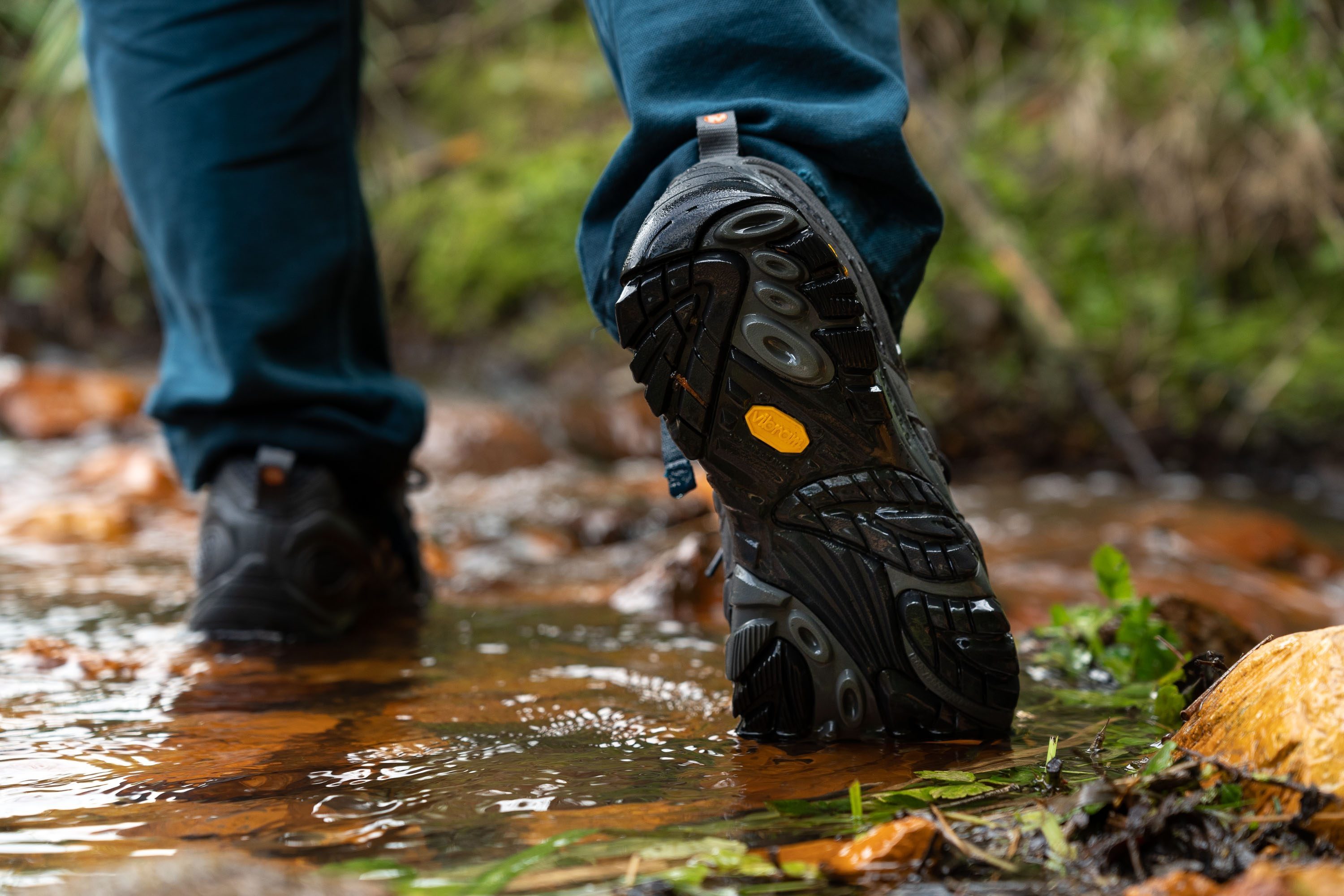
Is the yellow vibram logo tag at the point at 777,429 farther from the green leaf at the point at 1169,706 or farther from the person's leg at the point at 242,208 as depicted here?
the person's leg at the point at 242,208

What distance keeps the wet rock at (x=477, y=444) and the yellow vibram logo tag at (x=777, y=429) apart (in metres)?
3.23

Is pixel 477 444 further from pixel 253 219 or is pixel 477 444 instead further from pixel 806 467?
pixel 806 467

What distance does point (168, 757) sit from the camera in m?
1.04

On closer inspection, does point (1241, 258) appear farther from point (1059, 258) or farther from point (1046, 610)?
point (1046, 610)

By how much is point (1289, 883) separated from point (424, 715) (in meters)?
0.85

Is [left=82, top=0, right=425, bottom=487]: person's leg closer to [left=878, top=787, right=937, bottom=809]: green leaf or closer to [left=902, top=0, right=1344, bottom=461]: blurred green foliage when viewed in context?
[left=878, top=787, right=937, bottom=809]: green leaf

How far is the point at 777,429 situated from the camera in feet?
3.38

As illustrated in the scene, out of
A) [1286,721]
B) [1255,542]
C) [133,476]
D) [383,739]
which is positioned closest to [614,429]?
[133,476]

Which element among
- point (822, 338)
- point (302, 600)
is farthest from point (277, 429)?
point (822, 338)

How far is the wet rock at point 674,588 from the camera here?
1961mm

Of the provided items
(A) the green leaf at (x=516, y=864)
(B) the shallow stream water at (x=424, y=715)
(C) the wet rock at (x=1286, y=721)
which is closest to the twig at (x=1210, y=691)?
(C) the wet rock at (x=1286, y=721)

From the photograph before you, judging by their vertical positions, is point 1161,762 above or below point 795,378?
below

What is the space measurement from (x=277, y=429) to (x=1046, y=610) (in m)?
1.42

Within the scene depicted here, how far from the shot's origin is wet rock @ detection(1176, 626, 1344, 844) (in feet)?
2.56
